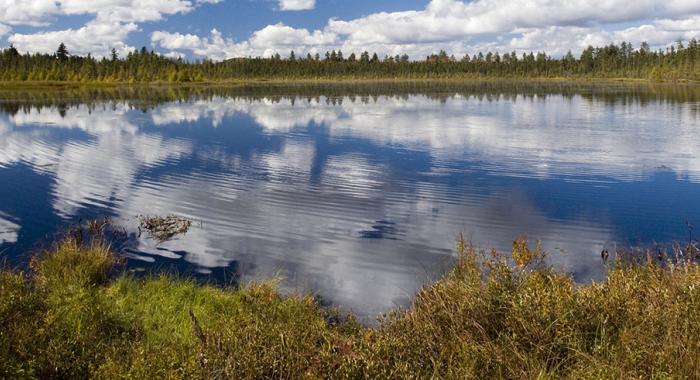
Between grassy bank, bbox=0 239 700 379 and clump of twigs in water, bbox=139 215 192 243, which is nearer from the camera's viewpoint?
grassy bank, bbox=0 239 700 379

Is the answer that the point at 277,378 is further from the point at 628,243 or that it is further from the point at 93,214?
the point at 93,214

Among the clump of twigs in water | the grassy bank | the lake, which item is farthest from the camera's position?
the clump of twigs in water

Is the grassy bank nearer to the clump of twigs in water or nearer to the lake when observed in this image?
the lake

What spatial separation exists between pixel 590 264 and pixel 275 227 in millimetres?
9641

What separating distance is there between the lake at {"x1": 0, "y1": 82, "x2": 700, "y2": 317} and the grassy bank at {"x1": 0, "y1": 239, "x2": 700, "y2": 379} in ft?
13.1

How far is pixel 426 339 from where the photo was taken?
7574mm

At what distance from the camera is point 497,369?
6938 mm

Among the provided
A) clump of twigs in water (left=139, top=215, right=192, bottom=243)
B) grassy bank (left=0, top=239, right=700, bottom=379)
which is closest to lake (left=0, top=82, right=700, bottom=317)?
clump of twigs in water (left=139, top=215, right=192, bottom=243)

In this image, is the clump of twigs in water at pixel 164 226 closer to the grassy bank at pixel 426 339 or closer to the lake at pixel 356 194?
the lake at pixel 356 194

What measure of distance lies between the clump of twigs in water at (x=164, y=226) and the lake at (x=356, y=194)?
390 mm

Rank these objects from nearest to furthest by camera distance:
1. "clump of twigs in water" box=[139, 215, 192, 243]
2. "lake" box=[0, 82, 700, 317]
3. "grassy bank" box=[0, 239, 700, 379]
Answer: "grassy bank" box=[0, 239, 700, 379] < "lake" box=[0, 82, 700, 317] < "clump of twigs in water" box=[139, 215, 192, 243]

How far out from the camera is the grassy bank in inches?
262

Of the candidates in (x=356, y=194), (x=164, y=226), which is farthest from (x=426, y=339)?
(x=356, y=194)

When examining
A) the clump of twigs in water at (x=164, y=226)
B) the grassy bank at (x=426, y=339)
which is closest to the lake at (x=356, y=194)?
the clump of twigs in water at (x=164, y=226)
